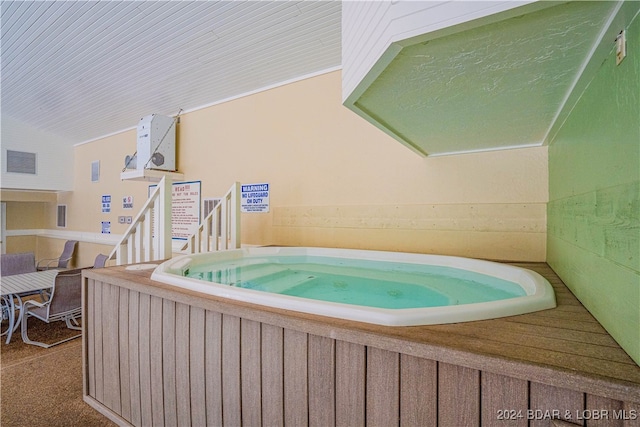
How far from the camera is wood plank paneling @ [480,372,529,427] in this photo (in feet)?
2.17

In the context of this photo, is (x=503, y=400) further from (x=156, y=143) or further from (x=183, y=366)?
(x=156, y=143)

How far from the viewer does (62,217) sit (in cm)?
602

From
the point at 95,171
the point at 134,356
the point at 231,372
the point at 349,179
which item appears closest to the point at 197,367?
the point at 231,372

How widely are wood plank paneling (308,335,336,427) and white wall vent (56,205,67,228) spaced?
7.22 m

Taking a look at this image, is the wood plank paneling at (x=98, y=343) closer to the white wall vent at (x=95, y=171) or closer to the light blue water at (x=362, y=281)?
the light blue water at (x=362, y=281)

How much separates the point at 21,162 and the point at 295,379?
22.0 feet

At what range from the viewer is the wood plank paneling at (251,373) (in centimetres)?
99

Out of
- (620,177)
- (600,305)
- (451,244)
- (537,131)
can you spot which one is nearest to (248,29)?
(537,131)

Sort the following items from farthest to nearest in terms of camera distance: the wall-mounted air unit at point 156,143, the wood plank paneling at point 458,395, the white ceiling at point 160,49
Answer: the wall-mounted air unit at point 156,143 → the white ceiling at point 160,49 → the wood plank paneling at point 458,395

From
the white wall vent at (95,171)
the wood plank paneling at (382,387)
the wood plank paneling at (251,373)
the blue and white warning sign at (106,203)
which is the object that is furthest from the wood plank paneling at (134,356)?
the white wall vent at (95,171)

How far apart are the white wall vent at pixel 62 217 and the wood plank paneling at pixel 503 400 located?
766cm

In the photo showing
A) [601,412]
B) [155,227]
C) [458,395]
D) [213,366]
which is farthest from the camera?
[155,227]

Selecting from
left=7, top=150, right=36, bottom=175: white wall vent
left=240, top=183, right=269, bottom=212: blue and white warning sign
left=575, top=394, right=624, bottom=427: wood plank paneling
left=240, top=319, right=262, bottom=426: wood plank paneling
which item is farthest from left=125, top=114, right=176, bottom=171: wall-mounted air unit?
left=575, top=394, right=624, bottom=427: wood plank paneling

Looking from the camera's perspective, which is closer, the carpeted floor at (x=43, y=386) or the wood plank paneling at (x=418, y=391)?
the wood plank paneling at (x=418, y=391)
